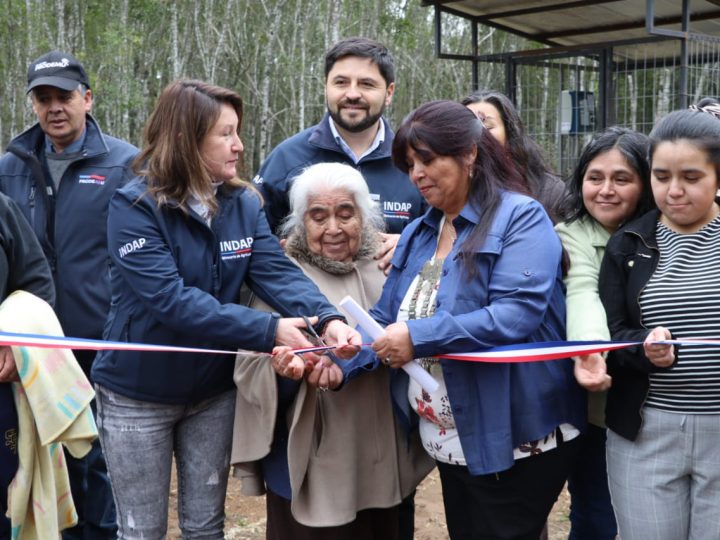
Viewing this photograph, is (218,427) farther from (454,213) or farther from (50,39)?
(50,39)

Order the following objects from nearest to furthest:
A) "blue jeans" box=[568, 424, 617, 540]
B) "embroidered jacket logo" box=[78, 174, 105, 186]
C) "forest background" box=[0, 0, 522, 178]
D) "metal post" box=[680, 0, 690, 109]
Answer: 1. "blue jeans" box=[568, 424, 617, 540]
2. "embroidered jacket logo" box=[78, 174, 105, 186]
3. "metal post" box=[680, 0, 690, 109]
4. "forest background" box=[0, 0, 522, 178]

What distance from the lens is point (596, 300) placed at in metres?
2.95

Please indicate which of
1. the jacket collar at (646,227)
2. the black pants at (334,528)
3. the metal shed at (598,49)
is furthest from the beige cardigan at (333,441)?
the metal shed at (598,49)

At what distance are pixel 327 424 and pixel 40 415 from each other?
108cm

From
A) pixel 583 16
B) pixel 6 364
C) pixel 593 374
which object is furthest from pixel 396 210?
pixel 583 16

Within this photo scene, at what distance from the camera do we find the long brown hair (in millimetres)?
3057

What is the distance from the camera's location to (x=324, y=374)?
310cm

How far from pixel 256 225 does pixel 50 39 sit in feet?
55.1

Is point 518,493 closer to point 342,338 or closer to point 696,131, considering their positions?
point 342,338

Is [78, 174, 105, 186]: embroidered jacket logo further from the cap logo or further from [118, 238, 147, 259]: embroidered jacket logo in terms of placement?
[118, 238, 147, 259]: embroidered jacket logo

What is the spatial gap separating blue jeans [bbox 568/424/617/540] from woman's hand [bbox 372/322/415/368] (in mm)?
1165

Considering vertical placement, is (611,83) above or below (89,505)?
above

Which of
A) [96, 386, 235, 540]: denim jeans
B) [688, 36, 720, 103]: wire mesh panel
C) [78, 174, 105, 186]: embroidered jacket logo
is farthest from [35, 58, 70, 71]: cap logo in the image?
[688, 36, 720, 103]: wire mesh panel

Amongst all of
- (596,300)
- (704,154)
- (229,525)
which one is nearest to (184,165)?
(596,300)
